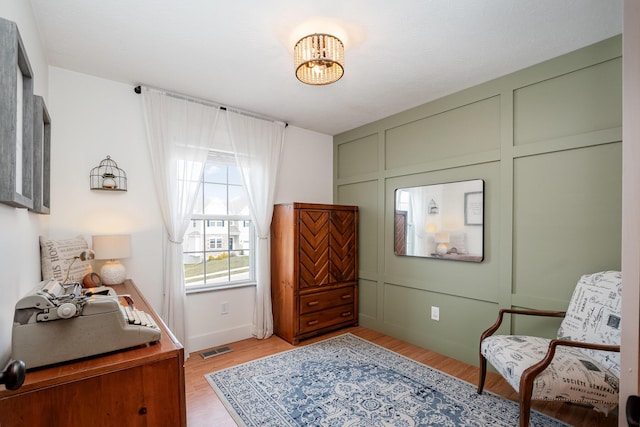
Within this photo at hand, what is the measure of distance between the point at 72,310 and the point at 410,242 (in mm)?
2896

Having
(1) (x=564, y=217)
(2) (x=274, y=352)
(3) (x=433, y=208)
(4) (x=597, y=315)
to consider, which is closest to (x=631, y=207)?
(4) (x=597, y=315)

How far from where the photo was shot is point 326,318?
3.62m

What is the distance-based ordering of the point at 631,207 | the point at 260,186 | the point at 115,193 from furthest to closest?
1. the point at 260,186
2. the point at 115,193
3. the point at 631,207

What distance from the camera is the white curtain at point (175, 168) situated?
2916 millimetres

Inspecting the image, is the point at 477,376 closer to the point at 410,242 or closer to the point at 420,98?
the point at 410,242

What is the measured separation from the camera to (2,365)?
3.75 feet

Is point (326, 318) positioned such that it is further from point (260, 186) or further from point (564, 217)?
point (564, 217)

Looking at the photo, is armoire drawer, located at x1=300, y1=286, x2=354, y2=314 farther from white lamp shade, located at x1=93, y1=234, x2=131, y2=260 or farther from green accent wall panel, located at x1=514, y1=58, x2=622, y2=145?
green accent wall panel, located at x1=514, y1=58, x2=622, y2=145

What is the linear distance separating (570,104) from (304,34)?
203cm

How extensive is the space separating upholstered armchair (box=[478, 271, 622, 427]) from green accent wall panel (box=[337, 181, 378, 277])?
5.60ft

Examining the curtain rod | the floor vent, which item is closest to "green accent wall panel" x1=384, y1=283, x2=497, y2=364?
the floor vent

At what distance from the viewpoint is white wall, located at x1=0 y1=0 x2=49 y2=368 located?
1.19 metres

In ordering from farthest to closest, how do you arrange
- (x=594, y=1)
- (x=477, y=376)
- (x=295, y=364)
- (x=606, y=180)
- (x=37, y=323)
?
(x=295, y=364)
(x=477, y=376)
(x=606, y=180)
(x=594, y=1)
(x=37, y=323)

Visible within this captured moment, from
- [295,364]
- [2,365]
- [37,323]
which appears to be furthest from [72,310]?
[295,364]
